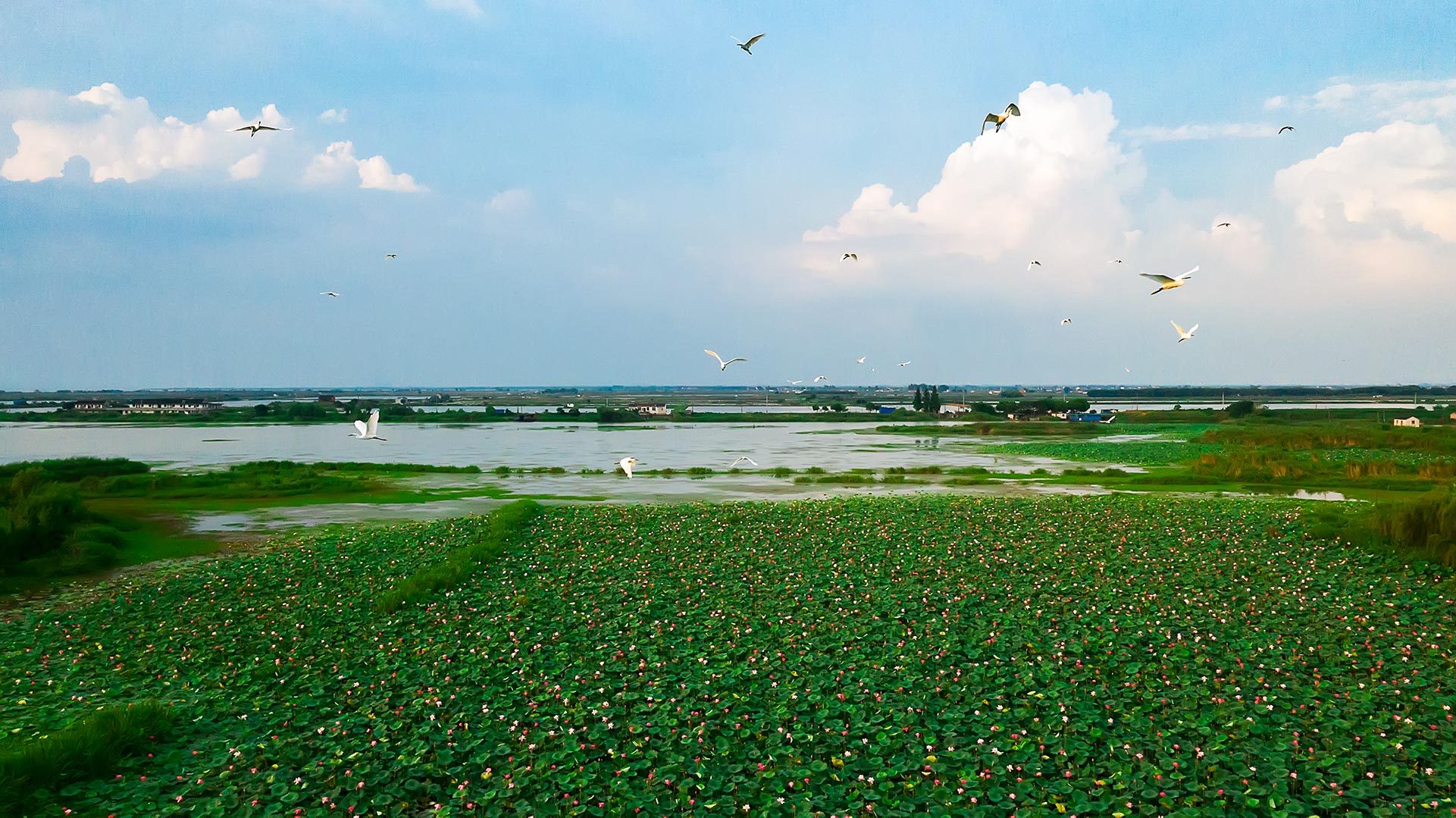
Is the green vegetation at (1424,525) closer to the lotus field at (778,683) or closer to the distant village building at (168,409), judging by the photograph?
the lotus field at (778,683)

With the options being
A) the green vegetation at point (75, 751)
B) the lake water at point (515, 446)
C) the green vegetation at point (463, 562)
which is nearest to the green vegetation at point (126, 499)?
the green vegetation at point (463, 562)

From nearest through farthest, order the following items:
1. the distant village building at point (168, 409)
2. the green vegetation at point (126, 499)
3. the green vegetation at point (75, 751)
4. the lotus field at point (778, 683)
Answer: the green vegetation at point (75, 751), the lotus field at point (778, 683), the green vegetation at point (126, 499), the distant village building at point (168, 409)

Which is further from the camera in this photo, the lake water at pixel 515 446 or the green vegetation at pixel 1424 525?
the lake water at pixel 515 446

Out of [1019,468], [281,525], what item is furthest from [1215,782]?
[1019,468]

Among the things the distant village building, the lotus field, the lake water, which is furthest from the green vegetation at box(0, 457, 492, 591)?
the distant village building

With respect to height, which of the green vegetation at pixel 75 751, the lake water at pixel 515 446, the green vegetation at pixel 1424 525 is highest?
the green vegetation at pixel 1424 525

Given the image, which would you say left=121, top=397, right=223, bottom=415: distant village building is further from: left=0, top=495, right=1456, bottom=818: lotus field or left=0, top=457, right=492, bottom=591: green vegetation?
left=0, top=495, right=1456, bottom=818: lotus field

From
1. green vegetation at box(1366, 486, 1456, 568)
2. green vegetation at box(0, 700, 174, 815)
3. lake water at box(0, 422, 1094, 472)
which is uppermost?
green vegetation at box(1366, 486, 1456, 568)
